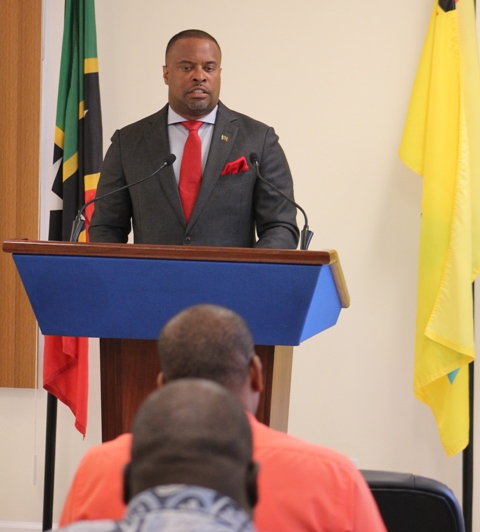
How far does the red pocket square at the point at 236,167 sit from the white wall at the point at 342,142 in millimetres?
1627

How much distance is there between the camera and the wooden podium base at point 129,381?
237cm

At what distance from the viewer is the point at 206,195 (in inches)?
114

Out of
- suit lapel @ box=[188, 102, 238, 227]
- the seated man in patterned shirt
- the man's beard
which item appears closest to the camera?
the seated man in patterned shirt

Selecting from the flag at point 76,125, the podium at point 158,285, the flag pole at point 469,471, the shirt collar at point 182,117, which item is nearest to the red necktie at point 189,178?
the shirt collar at point 182,117

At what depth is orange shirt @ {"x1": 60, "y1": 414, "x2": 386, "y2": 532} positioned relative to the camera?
4.36ft

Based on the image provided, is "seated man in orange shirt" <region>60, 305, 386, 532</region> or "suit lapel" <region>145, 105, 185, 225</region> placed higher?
"suit lapel" <region>145, 105, 185, 225</region>

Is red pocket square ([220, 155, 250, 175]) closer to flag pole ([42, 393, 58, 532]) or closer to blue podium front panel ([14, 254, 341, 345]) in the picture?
blue podium front panel ([14, 254, 341, 345])

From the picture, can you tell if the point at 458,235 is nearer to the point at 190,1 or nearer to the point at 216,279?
the point at 190,1

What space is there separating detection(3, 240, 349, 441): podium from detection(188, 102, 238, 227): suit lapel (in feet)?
2.50

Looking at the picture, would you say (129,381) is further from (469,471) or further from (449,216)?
(469,471)

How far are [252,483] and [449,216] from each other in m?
3.54

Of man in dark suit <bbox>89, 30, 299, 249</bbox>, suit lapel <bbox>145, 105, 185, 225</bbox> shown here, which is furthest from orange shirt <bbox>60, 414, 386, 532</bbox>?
suit lapel <bbox>145, 105, 185, 225</bbox>

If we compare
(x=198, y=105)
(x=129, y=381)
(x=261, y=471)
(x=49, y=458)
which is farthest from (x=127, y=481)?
(x=49, y=458)

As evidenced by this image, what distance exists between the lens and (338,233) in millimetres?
4539
